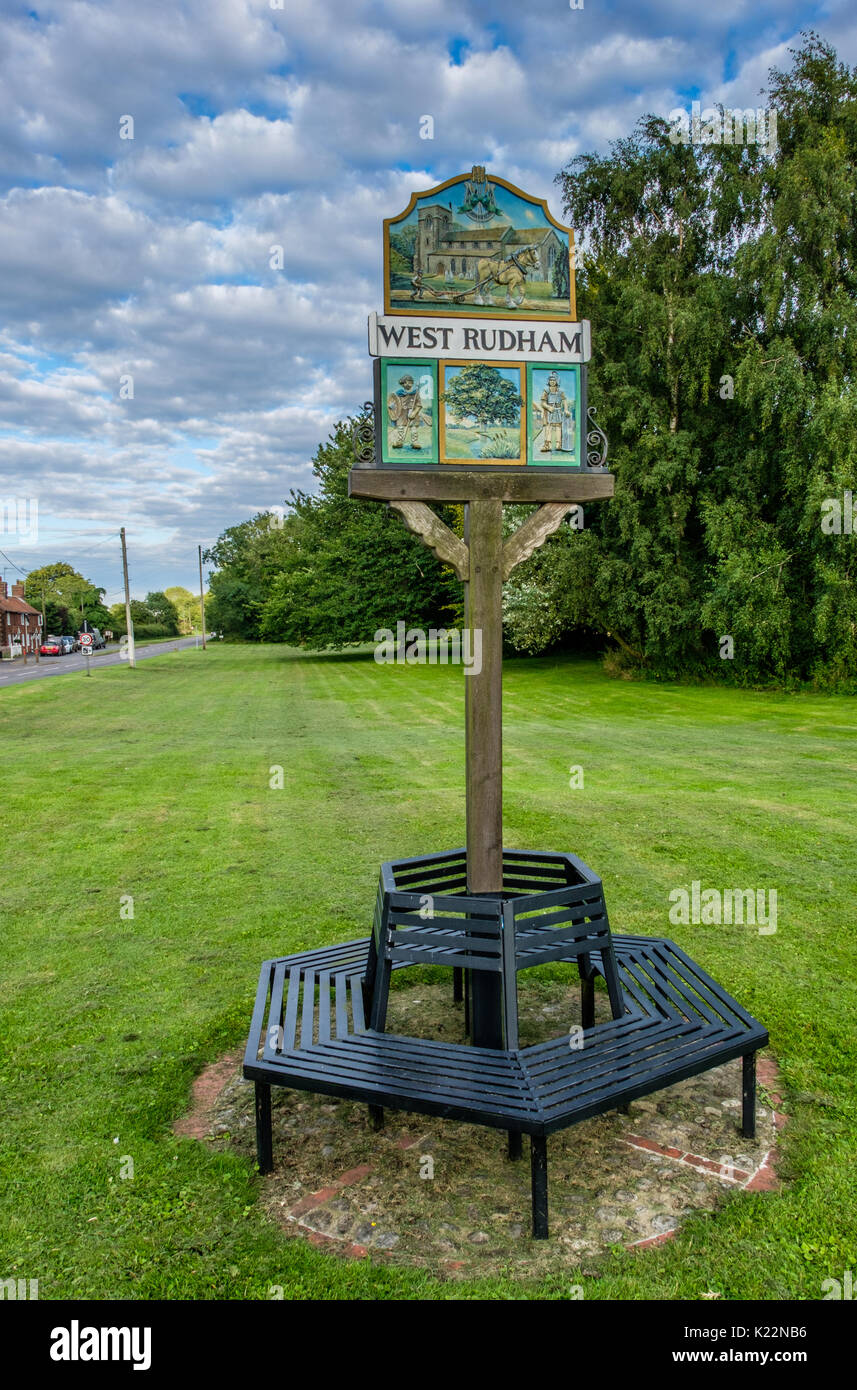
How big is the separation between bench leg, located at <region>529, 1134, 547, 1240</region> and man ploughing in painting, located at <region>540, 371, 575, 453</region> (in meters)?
3.04

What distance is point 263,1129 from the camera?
3.38 metres

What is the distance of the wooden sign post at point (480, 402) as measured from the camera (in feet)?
13.5

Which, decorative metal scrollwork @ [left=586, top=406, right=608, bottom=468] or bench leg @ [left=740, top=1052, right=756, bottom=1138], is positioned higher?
decorative metal scrollwork @ [left=586, top=406, right=608, bottom=468]

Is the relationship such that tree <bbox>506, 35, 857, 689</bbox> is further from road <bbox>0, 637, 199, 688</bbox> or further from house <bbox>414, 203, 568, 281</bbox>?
road <bbox>0, 637, 199, 688</bbox>

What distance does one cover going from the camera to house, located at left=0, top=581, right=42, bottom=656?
7494cm

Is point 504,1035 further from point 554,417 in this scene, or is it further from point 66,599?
point 66,599

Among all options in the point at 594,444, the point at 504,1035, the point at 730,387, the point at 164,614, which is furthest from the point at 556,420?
the point at 164,614

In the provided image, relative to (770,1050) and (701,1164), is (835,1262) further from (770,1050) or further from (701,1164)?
(770,1050)

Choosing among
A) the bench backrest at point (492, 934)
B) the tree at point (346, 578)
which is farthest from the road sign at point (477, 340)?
the tree at point (346, 578)

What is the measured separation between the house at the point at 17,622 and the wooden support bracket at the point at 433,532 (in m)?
70.4

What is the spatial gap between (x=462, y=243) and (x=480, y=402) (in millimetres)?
750

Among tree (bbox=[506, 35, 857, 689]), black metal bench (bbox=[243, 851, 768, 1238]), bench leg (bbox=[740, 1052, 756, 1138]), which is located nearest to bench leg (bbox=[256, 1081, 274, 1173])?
black metal bench (bbox=[243, 851, 768, 1238])
